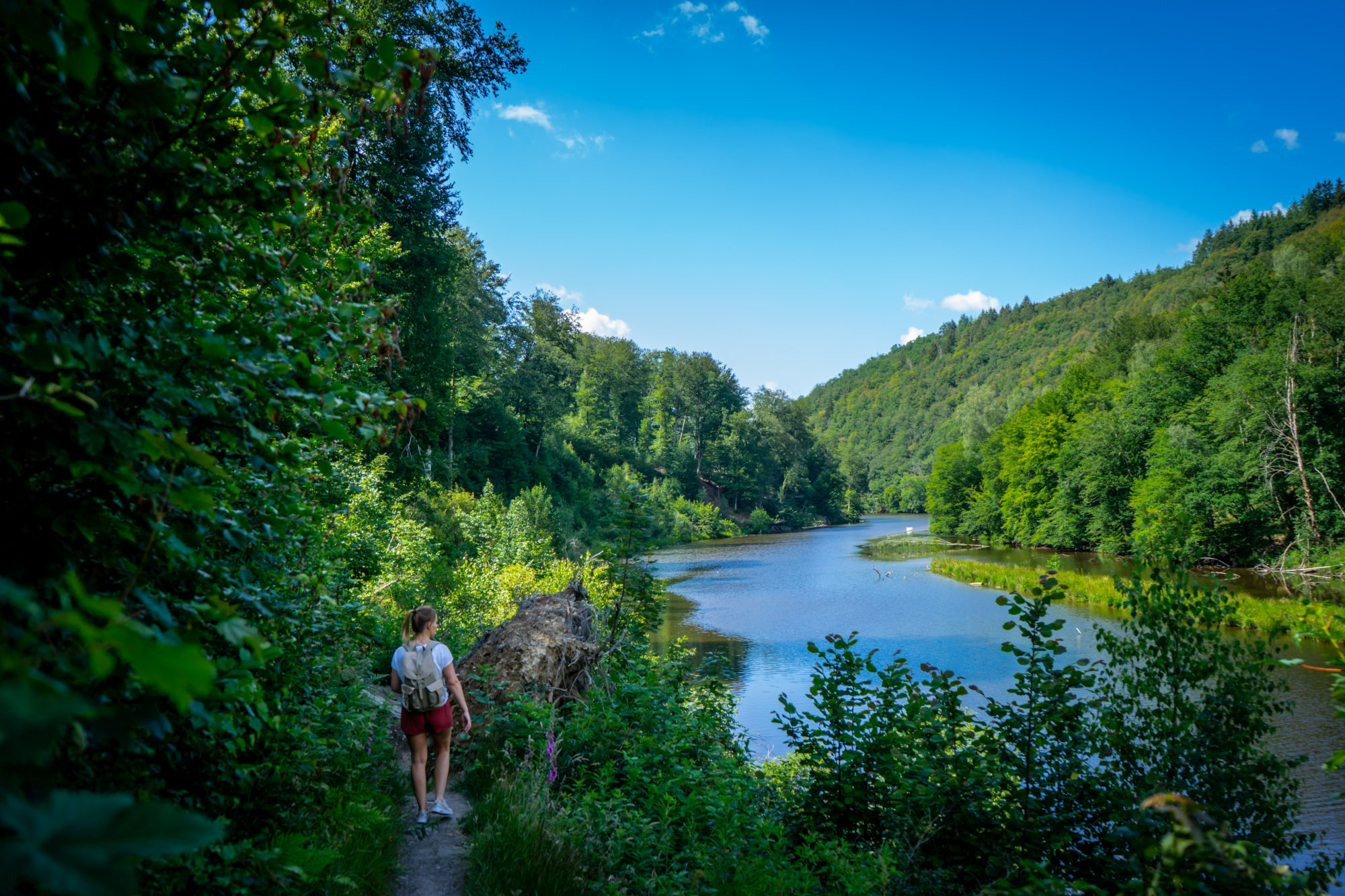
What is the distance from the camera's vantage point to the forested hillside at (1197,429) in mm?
25734

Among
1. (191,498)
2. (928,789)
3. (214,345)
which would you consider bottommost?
(928,789)

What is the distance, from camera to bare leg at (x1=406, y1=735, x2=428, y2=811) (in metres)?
4.73

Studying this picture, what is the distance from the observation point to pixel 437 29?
14.3 metres

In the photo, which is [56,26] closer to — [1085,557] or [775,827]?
[775,827]

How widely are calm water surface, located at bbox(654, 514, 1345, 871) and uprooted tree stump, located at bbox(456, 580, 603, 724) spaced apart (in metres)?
1.34

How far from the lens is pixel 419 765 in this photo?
4.77m

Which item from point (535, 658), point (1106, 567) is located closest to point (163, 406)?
point (535, 658)

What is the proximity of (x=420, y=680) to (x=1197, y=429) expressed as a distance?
3721 centimetres

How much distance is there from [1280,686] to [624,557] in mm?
5903

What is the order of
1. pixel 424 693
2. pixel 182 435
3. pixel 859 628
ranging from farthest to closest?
pixel 859 628 < pixel 424 693 < pixel 182 435

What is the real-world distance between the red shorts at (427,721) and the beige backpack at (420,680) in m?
0.06

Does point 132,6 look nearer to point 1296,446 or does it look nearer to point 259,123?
point 259,123

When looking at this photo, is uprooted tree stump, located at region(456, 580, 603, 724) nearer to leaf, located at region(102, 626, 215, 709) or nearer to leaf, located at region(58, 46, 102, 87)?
leaf, located at region(102, 626, 215, 709)

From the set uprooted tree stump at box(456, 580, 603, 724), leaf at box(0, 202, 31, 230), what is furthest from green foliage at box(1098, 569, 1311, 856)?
leaf at box(0, 202, 31, 230)
